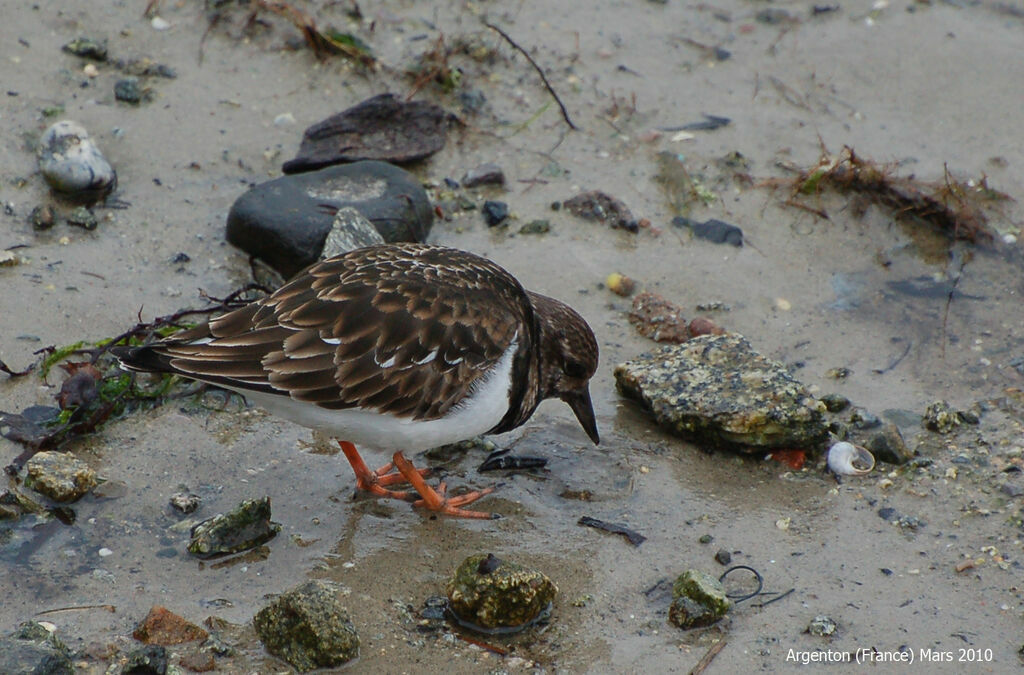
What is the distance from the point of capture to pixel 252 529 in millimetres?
3820

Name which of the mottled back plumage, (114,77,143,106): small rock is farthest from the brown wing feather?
(114,77,143,106): small rock

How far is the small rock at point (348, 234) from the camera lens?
4.93 metres

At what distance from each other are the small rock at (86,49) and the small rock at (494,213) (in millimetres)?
2297

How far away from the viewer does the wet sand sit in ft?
11.9

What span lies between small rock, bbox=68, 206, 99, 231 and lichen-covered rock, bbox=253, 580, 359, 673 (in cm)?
263

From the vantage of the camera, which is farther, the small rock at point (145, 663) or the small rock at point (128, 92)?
the small rock at point (128, 92)

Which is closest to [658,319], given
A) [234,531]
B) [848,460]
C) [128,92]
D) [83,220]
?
[848,460]

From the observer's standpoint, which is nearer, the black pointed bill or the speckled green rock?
the speckled green rock

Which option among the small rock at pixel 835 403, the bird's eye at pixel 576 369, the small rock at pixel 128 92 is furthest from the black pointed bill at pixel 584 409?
the small rock at pixel 128 92

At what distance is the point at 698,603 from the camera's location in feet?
11.7

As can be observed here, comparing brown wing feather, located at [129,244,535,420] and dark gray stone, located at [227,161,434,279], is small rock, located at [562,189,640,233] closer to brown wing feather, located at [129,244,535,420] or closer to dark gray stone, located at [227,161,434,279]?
dark gray stone, located at [227,161,434,279]

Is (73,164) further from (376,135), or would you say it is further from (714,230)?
(714,230)

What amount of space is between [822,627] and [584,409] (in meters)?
1.27

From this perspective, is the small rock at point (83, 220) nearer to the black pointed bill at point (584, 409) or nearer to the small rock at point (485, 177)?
the small rock at point (485, 177)
